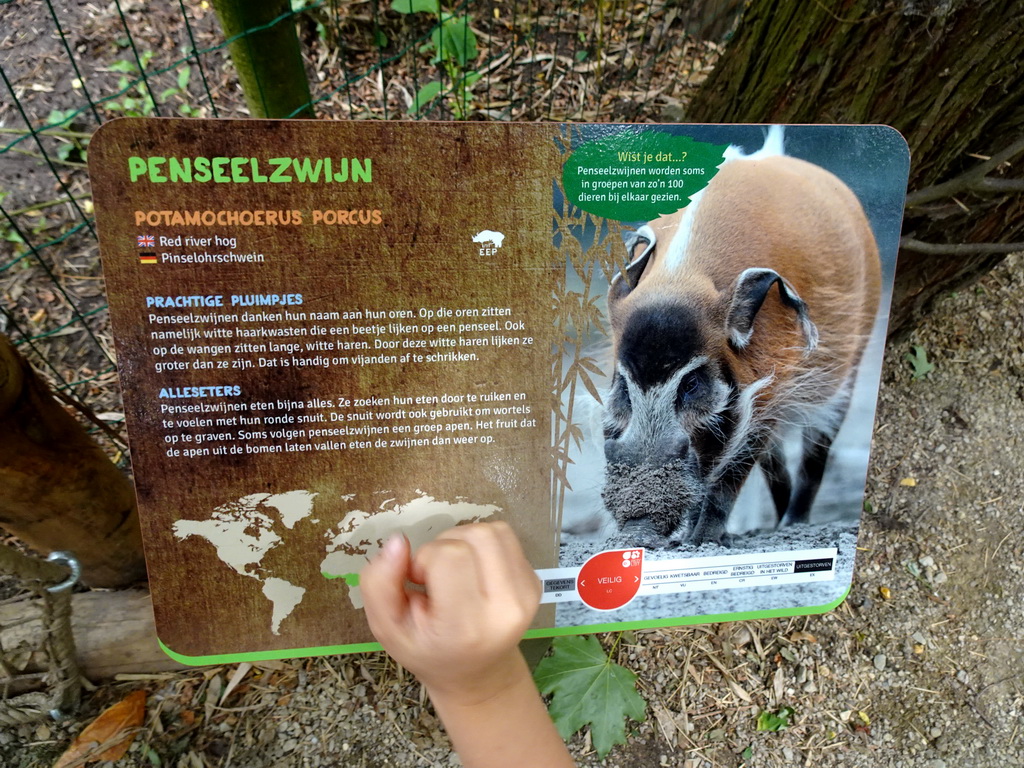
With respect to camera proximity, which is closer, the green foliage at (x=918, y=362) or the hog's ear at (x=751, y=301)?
the hog's ear at (x=751, y=301)

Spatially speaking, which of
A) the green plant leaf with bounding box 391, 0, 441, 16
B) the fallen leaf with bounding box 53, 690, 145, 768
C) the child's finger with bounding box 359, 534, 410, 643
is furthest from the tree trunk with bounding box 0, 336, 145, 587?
the green plant leaf with bounding box 391, 0, 441, 16

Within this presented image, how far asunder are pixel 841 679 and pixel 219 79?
3026 mm

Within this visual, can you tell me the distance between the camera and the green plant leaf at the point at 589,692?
1.52 meters

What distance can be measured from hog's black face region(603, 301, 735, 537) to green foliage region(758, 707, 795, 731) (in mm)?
852

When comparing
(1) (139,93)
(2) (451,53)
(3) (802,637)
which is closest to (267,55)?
(2) (451,53)

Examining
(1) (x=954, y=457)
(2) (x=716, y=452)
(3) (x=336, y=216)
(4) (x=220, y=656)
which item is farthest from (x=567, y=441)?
(1) (x=954, y=457)

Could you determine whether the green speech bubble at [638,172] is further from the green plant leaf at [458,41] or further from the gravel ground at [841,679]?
the green plant leaf at [458,41]

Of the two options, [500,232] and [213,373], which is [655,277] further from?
[213,373]

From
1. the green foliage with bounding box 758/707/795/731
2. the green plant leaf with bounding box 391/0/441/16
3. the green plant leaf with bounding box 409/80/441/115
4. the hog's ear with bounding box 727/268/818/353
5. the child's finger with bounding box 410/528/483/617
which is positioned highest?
the green plant leaf with bounding box 391/0/441/16

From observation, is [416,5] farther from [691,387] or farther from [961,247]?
[691,387]

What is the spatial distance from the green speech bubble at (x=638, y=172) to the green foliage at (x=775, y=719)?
1.34 metres

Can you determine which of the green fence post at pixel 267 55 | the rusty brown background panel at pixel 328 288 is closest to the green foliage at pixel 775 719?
the rusty brown background panel at pixel 328 288

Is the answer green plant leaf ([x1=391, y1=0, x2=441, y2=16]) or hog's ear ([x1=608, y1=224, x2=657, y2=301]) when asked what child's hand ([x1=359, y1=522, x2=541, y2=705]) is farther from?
green plant leaf ([x1=391, y1=0, x2=441, y2=16])

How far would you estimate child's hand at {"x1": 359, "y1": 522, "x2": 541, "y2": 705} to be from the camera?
896 mm
